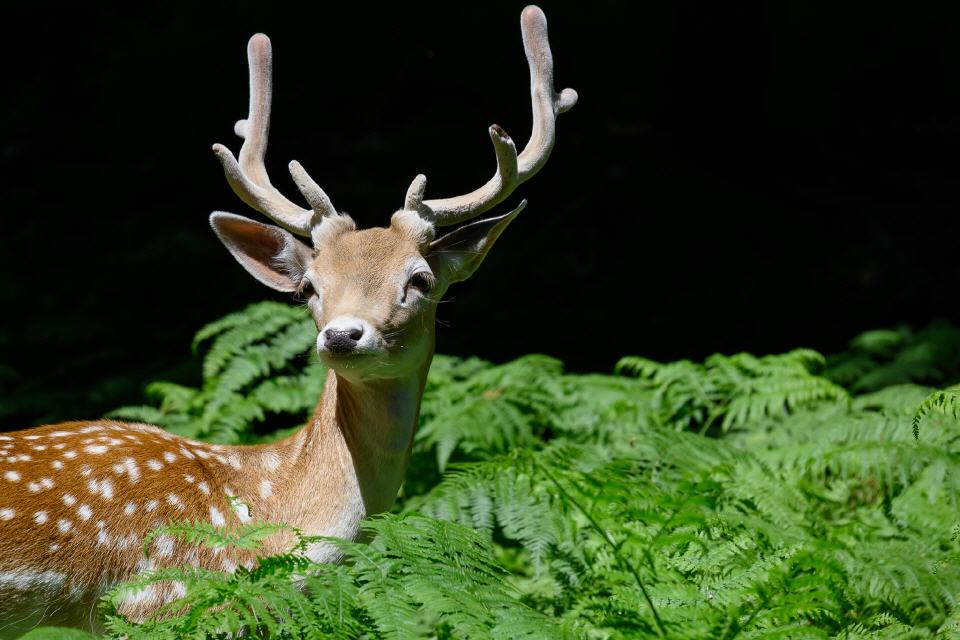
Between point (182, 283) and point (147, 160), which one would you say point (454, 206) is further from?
point (147, 160)

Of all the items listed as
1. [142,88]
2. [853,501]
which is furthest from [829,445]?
[142,88]

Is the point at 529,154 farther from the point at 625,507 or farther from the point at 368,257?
the point at 625,507

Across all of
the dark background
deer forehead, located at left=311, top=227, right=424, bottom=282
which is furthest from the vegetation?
the dark background

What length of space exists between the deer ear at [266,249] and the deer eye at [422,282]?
0.50 m

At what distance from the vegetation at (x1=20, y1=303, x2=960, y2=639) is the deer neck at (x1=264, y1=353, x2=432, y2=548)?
150 mm

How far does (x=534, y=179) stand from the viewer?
9.55 m

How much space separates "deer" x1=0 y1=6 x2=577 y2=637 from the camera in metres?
3.22

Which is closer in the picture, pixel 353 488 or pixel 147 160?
pixel 353 488

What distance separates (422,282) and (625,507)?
106cm

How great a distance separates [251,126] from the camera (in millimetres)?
4133

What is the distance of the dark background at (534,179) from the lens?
25.0 ft

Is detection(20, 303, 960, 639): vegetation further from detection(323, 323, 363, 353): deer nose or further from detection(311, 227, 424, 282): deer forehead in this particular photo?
detection(311, 227, 424, 282): deer forehead

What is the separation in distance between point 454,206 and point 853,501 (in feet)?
7.44

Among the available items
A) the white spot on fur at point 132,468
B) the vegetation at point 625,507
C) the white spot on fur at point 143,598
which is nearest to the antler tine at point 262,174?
the white spot on fur at point 132,468
